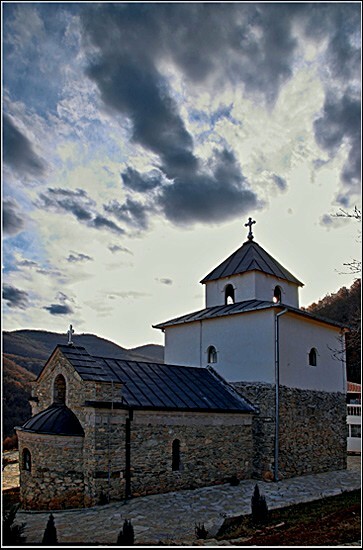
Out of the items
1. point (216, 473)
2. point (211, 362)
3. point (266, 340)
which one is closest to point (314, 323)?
point (266, 340)

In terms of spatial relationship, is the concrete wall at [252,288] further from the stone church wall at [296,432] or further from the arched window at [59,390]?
the arched window at [59,390]

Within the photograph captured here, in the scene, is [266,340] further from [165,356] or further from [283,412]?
[165,356]

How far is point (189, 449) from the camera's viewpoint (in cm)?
1332

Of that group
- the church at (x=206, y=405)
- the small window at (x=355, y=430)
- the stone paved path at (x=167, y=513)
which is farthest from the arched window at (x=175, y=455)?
the small window at (x=355, y=430)

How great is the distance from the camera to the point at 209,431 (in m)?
14.0

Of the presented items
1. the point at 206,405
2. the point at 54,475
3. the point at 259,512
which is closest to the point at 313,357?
the point at 206,405

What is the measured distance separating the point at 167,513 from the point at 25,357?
22.7 m

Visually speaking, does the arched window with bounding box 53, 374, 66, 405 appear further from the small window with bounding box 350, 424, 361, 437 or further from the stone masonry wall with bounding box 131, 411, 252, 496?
the small window with bounding box 350, 424, 361, 437

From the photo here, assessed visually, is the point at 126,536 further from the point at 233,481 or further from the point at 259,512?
the point at 233,481

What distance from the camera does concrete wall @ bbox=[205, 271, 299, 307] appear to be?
712 inches

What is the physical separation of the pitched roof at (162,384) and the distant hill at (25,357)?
32.3ft

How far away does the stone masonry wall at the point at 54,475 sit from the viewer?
11102mm

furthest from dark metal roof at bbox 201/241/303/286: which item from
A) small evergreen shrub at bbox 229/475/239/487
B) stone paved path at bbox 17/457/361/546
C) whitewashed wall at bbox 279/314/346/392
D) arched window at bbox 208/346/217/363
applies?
stone paved path at bbox 17/457/361/546

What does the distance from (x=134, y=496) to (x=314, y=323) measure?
370 inches
